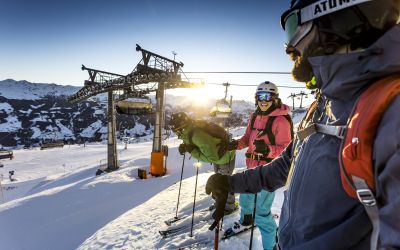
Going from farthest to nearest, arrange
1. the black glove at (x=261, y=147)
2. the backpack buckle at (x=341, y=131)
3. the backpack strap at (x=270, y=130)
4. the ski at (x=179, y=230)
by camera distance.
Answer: the ski at (x=179, y=230)
the backpack strap at (x=270, y=130)
the black glove at (x=261, y=147)
the backpack buckle at (x=341, y=131)

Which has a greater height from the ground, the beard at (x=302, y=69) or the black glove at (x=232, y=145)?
the beard at (x=302, y=69)

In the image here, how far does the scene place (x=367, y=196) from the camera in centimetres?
80

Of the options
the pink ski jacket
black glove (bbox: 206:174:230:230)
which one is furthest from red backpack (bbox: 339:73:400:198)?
the pink ski jacket

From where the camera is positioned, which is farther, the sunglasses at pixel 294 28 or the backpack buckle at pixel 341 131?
the sunglasses at pixel 294 28

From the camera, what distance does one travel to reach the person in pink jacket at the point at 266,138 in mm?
3961

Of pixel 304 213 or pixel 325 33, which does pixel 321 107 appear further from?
pixel 304 213

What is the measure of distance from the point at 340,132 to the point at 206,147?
468cm

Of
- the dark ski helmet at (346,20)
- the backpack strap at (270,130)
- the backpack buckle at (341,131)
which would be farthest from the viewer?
the backpack strap at (270,130)

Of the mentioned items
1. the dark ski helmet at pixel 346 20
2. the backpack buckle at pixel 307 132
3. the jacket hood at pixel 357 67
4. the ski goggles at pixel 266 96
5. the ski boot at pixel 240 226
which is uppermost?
the dark ski helmet at pixel 346 20

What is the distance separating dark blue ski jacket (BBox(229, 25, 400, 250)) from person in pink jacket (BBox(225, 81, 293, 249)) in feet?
9.10

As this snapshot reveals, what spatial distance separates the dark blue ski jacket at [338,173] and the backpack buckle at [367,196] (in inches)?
0.7

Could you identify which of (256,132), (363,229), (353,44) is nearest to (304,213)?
(363,229)

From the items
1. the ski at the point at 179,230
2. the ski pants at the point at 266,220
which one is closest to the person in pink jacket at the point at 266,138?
the ski pants at the point at 266,220

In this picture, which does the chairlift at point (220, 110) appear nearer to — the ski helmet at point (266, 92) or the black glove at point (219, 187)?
the ski helmet at point (266, 92)
